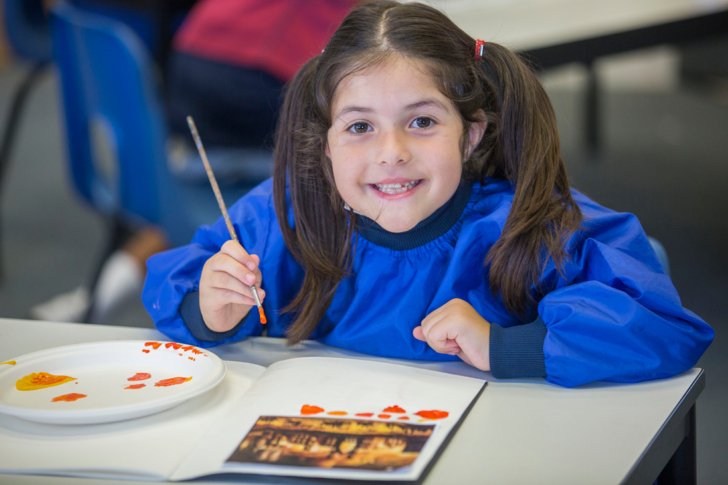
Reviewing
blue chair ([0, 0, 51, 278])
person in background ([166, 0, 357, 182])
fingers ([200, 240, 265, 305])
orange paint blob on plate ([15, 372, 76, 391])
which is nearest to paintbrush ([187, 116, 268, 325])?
fingers ([200, 240, 265, 305])

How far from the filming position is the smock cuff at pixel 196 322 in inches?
49.7

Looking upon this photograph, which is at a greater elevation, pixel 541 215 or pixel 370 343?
pixel 541 215

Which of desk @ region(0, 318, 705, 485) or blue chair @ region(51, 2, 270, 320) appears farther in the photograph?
blue chair @ region(51, 2, 270, 320)

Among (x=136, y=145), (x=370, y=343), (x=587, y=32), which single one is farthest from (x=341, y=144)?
(x=587, y=32)

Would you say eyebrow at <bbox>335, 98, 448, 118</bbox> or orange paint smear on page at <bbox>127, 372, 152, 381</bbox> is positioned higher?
eyebrow at <bbox>335, 98, 448, 118</bbox>

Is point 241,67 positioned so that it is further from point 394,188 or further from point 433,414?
point 433,414

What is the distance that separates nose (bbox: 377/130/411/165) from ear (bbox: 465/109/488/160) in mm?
119

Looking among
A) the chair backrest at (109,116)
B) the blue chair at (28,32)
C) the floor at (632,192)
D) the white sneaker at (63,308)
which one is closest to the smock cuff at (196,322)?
the chair backrest at (109,116)

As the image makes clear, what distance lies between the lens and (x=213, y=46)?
2422 mm

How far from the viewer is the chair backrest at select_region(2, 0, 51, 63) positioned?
3195 millimetres

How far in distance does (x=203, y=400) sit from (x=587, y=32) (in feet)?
5.66

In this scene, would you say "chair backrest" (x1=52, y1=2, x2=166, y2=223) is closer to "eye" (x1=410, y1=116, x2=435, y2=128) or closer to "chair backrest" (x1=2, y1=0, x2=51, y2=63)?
"chair backrest" (x1=2, y1=0, x2=51, y2=63)

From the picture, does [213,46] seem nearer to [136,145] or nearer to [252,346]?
[136,145]

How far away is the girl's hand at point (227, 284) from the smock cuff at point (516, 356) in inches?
11.2
